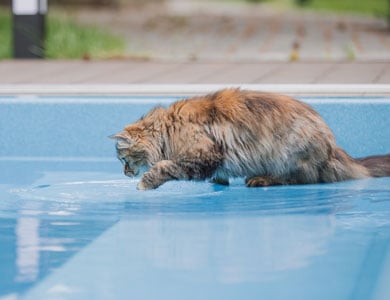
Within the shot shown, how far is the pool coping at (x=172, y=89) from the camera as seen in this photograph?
559cm

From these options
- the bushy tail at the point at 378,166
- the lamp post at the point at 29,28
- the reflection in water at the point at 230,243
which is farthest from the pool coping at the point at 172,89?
the lamp post at the point at 29,28

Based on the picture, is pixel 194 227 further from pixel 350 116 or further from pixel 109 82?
pixel 109 82

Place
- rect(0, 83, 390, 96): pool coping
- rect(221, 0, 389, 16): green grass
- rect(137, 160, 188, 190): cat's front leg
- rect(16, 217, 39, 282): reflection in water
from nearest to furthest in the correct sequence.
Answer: rect(16, 217, 39, 282): reflection in water < rect(137, 160, 188, 190): cat's front leg < rect(0, 83, 390, 96): pool coping < rect(221, 0, 389, 16): green grass

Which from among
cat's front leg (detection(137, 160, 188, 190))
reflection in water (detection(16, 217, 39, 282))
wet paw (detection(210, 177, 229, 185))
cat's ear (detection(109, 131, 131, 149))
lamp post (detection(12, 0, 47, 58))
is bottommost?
lamp post (detection(12, 0, 47, 58))

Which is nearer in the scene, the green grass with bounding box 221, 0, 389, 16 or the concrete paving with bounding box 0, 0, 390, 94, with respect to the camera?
the concrete paving with bounding box 0, 0, 390, 94

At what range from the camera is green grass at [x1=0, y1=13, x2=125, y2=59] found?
26.6 ft

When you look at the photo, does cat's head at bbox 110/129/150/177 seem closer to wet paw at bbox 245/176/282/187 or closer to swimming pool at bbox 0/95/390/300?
swimming pool at bbox 0/95/390/300

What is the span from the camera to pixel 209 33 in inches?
413

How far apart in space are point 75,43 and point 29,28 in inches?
23.4

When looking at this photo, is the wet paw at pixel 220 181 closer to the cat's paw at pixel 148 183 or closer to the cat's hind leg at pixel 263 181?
the cat's hind leg at pixel 263 181

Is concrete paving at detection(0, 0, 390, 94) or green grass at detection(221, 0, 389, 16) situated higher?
concrete paving at detection(0, 0, 390, 94)

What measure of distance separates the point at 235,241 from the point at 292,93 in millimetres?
2024

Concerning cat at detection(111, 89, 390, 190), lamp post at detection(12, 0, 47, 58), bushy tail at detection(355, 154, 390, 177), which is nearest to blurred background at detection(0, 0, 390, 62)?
lamp post at detection(12, 0, 47, 58)

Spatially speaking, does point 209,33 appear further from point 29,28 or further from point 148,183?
point 148,183
